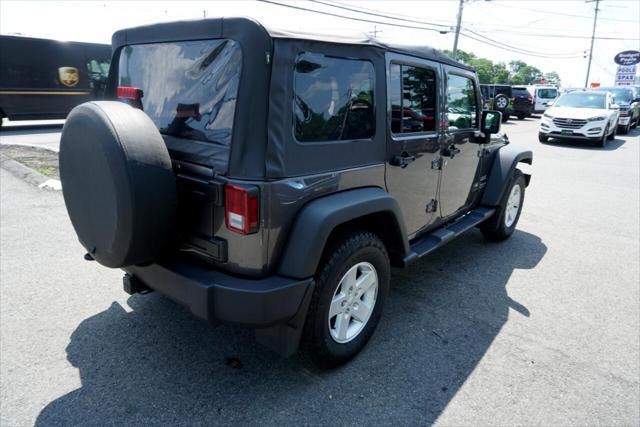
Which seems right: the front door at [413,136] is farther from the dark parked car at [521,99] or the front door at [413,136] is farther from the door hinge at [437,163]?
the dark parked car at [521,99]

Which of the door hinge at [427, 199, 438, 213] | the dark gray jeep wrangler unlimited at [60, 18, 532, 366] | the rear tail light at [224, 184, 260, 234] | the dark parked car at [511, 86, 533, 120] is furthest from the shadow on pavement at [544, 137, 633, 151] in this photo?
the rear tail light at [224, 184, 260, 234]

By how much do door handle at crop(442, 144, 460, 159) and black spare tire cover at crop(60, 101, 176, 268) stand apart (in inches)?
88.5

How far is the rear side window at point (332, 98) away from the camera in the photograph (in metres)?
2.29

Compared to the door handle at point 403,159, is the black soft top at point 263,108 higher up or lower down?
higher up

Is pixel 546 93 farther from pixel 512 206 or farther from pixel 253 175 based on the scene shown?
pixel 253 175

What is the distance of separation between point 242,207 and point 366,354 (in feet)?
4.69

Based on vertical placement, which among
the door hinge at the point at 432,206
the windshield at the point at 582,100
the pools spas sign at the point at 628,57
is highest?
the pools spas sign at the point at 628,57

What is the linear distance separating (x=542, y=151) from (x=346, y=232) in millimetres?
11973

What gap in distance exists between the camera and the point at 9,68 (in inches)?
508

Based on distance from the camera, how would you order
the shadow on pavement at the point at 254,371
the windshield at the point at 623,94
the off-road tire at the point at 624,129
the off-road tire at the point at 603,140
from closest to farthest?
the shadow on pavement at the point at 254,371
the off-road tire at the point at 603,140
the windshield at the point at 623,94
the off-road tire at the point at 624,129

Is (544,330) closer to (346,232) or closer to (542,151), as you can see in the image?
(346,232)

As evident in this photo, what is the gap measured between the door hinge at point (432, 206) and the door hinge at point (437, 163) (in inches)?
10.8

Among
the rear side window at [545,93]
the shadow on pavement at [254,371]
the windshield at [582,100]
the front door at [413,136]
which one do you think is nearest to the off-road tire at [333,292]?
the shadow on pavement at [254,371]

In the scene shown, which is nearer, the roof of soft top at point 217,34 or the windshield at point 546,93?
the roof of soft top at point 217,34
